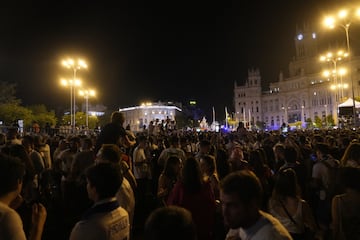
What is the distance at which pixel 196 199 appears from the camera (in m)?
3.92

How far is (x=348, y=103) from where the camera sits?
23250 millimetres

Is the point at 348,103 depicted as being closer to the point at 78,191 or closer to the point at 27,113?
the point at 78,191

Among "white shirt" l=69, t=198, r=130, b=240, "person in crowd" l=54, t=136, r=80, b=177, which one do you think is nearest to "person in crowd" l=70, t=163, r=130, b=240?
"white shirt" l=69, t=198, r=130, b=240

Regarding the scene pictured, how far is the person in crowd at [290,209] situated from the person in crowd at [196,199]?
92 cm

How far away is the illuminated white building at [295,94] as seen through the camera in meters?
92.2

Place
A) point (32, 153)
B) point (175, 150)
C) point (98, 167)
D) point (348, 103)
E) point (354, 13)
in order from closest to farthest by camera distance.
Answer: point (98, 167)
point (32, 153)
point (175, 150)
point (354, 13)
point (348, 103)

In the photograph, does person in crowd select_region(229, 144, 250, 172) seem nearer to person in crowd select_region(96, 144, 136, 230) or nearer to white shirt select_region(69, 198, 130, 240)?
person in crowd select_region(96, 144, 136, 230)

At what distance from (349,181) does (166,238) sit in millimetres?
2604

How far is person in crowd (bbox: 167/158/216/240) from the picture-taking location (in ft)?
12.8

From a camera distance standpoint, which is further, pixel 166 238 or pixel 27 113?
pixel 27 113

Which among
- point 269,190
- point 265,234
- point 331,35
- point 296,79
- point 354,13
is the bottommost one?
point 269,190

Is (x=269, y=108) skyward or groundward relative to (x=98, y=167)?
skyward

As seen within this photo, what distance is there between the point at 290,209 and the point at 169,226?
91.4 inches

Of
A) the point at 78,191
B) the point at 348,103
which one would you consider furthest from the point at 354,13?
the point at 78,191
